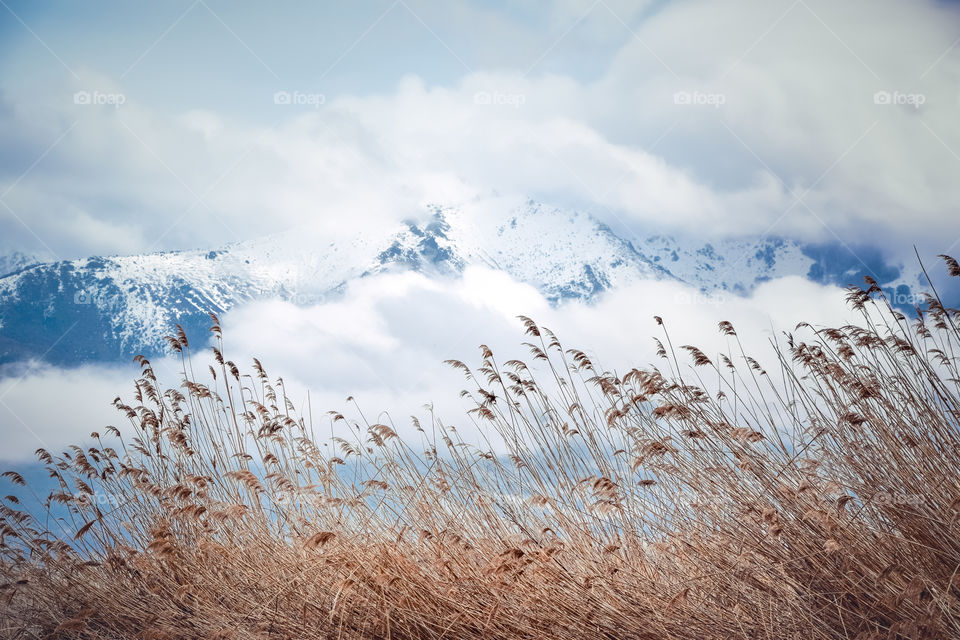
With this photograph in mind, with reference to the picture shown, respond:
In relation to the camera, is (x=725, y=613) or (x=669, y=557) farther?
(x=669, y=557)

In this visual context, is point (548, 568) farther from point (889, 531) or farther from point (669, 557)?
point (889, 531)

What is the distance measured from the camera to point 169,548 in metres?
3.10

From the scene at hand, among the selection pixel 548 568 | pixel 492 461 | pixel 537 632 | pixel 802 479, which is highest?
pixel 492 461

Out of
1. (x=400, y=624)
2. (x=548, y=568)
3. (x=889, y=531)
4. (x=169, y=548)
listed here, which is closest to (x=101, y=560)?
(x=169, y=548)

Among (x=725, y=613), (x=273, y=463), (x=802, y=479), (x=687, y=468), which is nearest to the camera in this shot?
(x=725, y=613)

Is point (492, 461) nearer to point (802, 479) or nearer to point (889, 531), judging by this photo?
point (802, 479)

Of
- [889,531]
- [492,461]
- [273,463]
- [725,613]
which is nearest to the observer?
[725,613]

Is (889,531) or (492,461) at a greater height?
(492,461)

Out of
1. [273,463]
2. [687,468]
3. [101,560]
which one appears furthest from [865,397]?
[101,560]

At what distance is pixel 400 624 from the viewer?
3031mm

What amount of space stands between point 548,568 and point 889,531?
159 centimetres

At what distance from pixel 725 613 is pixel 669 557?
544 mm

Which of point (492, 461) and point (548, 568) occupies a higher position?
point (492, 461)

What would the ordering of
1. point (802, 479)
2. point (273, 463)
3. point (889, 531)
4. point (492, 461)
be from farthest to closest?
point (273, 463) → point (492, 461) → point (802, 479) → point (889, 531)
